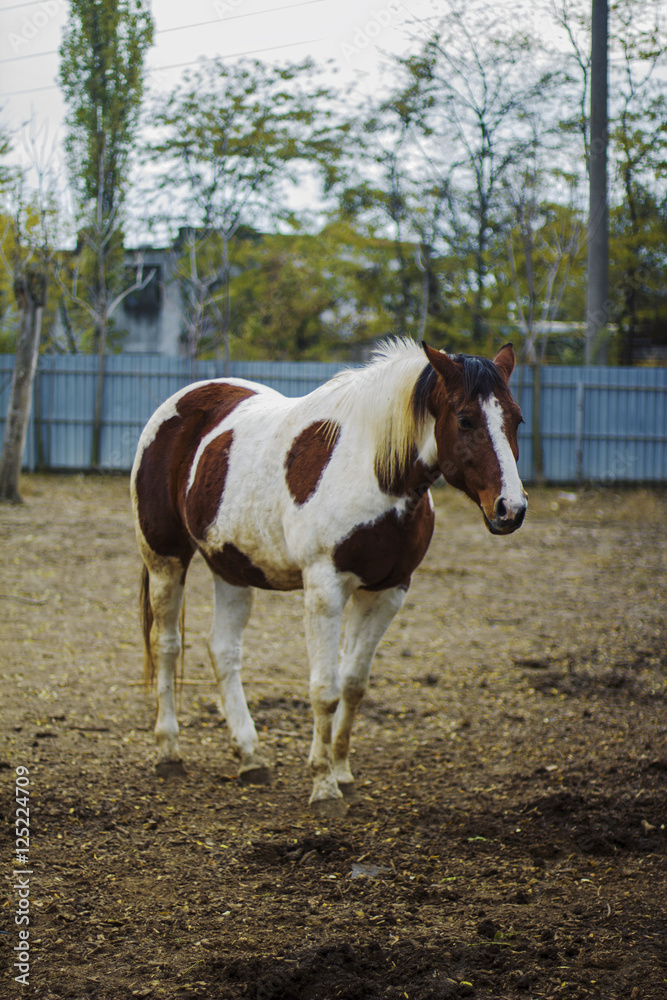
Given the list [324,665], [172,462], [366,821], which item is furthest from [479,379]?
[366,821]

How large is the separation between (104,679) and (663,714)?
325 cm

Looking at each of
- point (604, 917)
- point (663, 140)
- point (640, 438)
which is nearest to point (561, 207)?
point (663, 140)

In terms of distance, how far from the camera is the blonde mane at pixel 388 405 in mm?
3047

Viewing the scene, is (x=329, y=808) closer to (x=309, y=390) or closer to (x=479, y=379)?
(x=479, y=379)

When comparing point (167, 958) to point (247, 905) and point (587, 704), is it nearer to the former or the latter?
point (247, 905)

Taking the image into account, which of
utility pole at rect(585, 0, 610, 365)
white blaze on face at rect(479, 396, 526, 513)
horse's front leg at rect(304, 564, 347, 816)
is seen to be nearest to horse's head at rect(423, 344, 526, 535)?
white blaze on face at rect(479, 396, 526, 513)

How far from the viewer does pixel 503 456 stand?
2.72 metres

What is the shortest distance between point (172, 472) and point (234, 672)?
1009 mm

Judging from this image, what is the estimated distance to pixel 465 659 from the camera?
5.49 metres

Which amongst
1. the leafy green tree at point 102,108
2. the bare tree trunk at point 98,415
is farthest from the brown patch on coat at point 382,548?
the leafy green tree at point 102,108

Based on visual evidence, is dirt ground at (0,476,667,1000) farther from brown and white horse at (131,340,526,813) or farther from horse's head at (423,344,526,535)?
horse's head at (423,344,526,535)

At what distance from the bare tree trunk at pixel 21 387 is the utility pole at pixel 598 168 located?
9.93 m

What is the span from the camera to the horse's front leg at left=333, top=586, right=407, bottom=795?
3.38m

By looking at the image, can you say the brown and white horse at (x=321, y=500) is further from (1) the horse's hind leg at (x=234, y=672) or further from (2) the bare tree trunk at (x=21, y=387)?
(2) the bare tree trunk at (x=21, y=387)
